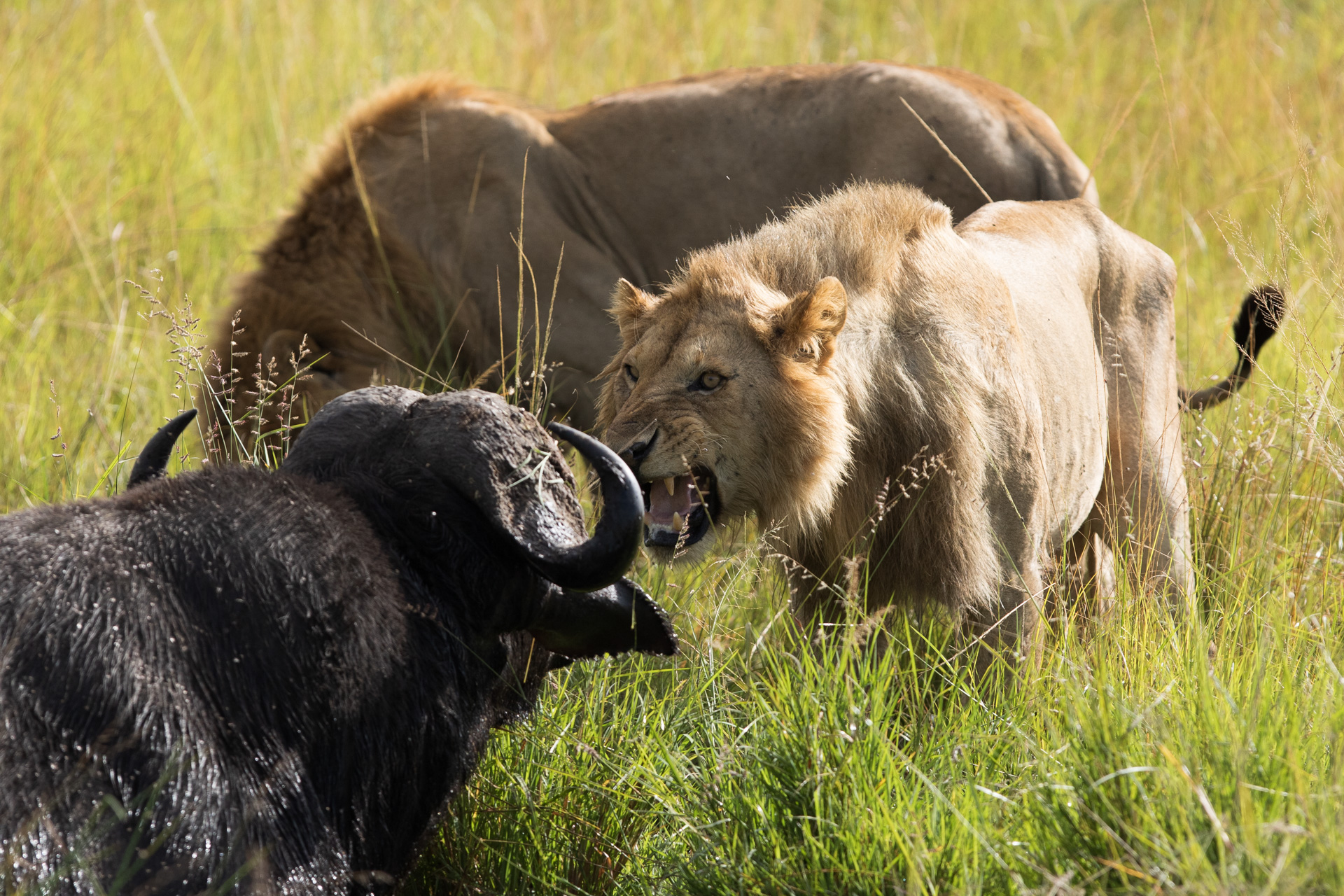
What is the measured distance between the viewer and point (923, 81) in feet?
18.9

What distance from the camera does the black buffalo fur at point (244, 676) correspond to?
→ 2.17m

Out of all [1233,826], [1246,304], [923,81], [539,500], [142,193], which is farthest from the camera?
[142,193]

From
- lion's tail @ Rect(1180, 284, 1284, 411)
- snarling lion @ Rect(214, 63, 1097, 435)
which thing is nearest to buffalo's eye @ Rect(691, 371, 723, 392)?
lion's tail @ Rect(1180, 284, 1284, 411)

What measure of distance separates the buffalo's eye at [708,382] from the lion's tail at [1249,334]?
6.27ft

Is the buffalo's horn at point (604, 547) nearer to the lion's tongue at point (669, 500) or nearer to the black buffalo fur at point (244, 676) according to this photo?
the black buffalo fur at point (244, 676)

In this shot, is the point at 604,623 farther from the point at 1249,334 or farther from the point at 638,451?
the point at 1249,334

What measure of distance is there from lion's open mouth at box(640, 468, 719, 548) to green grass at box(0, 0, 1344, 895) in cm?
36

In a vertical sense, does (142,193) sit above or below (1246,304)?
below

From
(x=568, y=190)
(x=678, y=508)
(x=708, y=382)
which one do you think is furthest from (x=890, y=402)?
(x=568, y=190)

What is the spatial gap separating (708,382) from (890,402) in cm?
54

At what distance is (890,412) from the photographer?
350cm

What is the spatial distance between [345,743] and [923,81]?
432 cm

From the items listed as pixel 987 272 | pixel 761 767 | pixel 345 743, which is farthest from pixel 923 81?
pixel 345 743

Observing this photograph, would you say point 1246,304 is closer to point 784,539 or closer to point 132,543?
point 784,539
